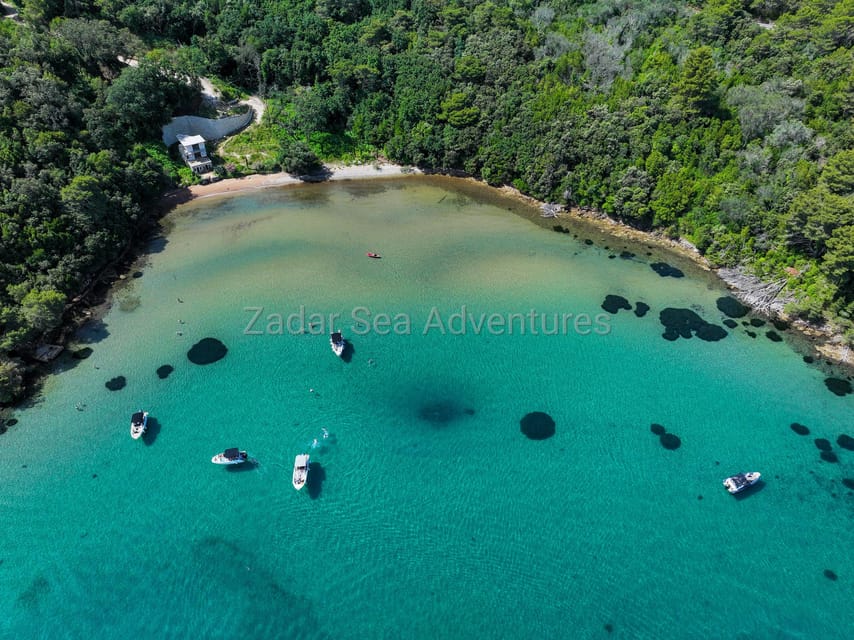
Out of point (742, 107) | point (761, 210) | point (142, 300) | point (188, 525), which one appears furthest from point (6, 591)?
point (742, 107)

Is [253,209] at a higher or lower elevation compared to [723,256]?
lower

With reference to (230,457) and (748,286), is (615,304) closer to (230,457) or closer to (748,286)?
(748,286)

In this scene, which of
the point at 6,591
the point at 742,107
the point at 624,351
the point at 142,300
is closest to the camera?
the point at 6,591

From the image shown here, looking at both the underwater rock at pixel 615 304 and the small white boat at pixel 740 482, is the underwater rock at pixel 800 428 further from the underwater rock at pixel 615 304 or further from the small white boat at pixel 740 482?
the underwater rock at pixel 615 304

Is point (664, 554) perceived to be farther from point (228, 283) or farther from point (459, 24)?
point (459, 24)

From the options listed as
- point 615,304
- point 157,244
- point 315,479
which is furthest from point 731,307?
point 157,244

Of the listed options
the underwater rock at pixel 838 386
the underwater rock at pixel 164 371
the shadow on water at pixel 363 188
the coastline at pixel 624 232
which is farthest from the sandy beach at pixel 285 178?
the underwater rock at pixel 838 386
